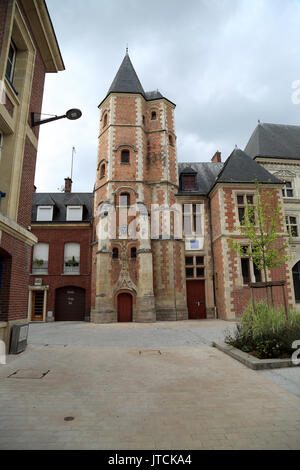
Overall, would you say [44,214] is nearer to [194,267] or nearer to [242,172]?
[194,267]

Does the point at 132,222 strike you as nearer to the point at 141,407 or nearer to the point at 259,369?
the point at 259,369

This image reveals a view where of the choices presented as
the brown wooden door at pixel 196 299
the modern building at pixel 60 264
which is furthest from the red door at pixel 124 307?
the brown wooden door at pixel 196 299

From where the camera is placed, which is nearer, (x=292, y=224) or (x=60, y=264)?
(x=292, y=224)

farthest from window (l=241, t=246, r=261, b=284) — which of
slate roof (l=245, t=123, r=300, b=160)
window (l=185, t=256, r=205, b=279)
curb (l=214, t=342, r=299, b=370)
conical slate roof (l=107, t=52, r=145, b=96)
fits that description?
conical slate roof (l=107, t=52, r=145, b=96)

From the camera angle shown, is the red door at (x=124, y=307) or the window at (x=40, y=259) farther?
the window at (x=40, y=259)

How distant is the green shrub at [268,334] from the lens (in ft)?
20.8

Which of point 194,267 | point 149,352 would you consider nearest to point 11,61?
point 149,352

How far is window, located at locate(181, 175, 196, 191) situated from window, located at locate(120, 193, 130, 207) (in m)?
4.81

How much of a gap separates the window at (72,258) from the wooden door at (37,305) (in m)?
2.48

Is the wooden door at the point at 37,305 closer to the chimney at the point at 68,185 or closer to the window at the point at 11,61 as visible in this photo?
the chimney at the point at 68,185

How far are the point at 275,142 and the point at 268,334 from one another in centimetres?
1972

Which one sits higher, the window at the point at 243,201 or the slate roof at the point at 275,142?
the slate roof at the point at 275,142

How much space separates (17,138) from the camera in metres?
8.03

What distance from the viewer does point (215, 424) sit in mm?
3268
